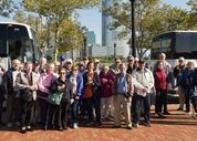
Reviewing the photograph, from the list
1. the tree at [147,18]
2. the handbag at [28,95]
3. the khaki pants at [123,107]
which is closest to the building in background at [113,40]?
the tree at [147,18]

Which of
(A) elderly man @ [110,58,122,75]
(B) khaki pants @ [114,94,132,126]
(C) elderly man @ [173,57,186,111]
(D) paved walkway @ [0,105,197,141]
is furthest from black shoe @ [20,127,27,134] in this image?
(C) elderly man @ [173,57,186,111]

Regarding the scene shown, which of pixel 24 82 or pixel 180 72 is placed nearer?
pixel 24 82

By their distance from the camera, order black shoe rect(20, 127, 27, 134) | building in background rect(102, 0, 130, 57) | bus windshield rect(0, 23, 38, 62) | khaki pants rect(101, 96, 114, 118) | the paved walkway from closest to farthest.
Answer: the paved walkway < black shoe rect(20, 127, 27, 134) < khaki pants rect(101, 96, 114, 118) < bus windshield rect(0, 23, 38, 62) < building in background rect(102, 0, 130, 57)

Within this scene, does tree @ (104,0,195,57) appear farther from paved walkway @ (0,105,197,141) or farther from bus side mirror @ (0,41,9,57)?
paved walkway @ (0,105,197,141)

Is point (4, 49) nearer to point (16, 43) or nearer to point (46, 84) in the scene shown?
point (16, 43)

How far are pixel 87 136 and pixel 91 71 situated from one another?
2417 millimetres

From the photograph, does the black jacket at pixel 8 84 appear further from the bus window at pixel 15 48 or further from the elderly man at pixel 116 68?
the bus window at pixel 15 48

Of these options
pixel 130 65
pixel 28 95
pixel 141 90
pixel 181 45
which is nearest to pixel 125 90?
pixel 141 90

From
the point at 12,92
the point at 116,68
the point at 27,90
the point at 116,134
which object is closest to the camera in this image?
the point at 116,134

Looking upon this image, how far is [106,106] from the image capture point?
15.3 metres

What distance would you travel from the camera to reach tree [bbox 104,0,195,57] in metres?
48.5

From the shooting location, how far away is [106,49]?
101m

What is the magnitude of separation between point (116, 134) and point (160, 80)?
335 centimetres

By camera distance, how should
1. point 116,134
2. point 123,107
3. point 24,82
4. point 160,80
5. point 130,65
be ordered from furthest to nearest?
point 160,80
point 130,65
point 123,107
point 24,82
point 116,134
